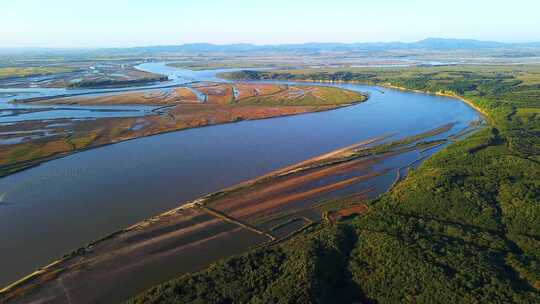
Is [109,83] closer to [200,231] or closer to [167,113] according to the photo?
[167,113]

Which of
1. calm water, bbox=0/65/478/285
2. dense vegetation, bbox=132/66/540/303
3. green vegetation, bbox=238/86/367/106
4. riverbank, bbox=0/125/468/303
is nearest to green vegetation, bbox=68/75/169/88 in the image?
green vegetation, bbox=238/86/367/106

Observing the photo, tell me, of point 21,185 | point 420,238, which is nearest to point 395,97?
point 420,238

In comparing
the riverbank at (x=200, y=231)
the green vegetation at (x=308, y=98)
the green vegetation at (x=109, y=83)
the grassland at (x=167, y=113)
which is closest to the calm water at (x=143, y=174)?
the riverbank at (x=200, y=231)

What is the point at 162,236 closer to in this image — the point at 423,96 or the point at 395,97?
the point at 395,97

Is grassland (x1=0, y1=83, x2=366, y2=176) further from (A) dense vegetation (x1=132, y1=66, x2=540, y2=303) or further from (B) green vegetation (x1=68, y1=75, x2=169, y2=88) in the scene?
(A) dense vegetation (x1=132, y1=66, x2=540, y2=303)

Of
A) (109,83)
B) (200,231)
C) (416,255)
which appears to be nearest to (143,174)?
(200,231)

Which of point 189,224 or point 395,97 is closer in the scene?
point 189,224
